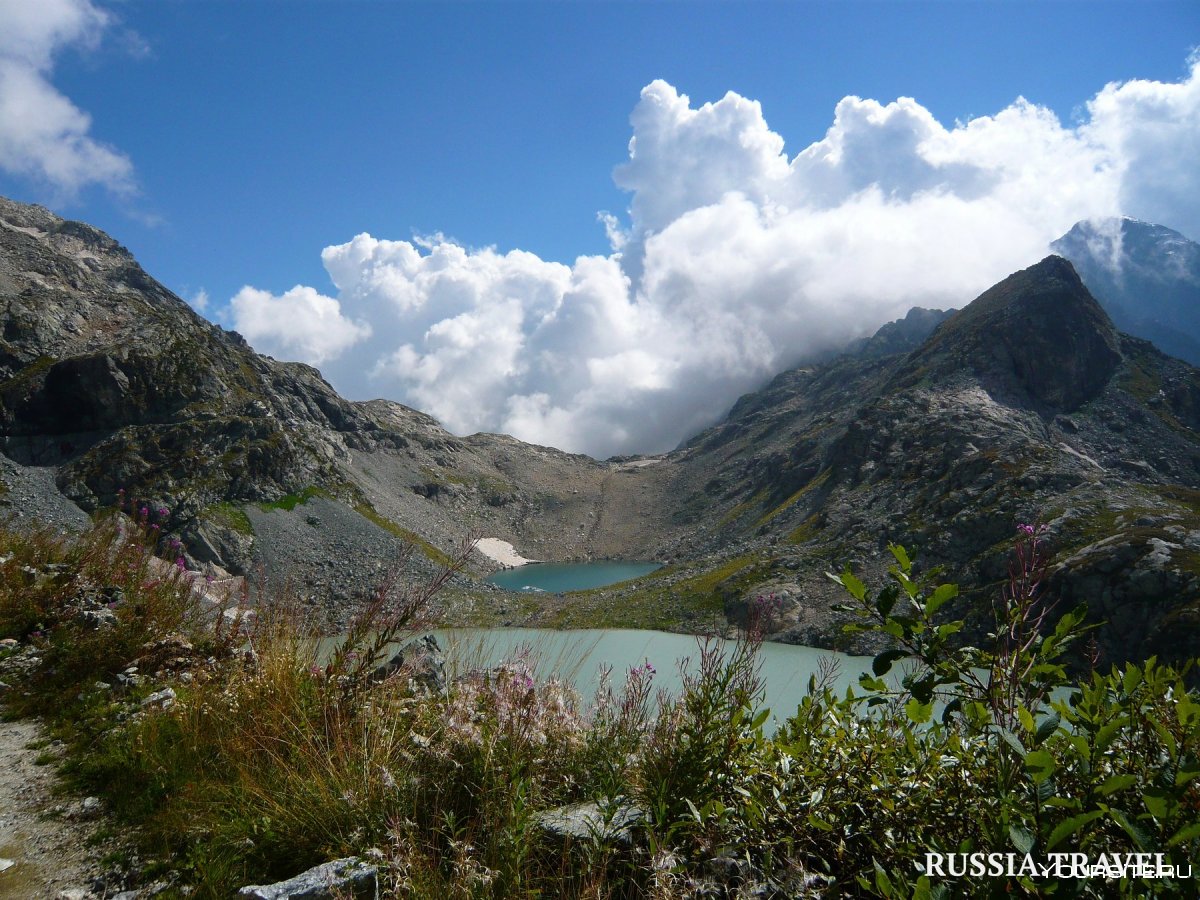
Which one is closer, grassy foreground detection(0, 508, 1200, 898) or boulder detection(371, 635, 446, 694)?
grassy foreground detection(0, 508, 1200, 898)

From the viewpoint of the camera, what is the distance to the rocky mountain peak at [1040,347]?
95.6 meters

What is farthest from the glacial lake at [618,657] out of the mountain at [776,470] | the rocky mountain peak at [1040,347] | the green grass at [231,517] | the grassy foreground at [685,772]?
the rocky mountain peak at [1040,347]

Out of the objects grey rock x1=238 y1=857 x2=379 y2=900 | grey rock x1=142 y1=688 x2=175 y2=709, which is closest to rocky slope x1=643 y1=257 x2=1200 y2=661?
grey rock x1=238 y1=857 x2=379 y2=900

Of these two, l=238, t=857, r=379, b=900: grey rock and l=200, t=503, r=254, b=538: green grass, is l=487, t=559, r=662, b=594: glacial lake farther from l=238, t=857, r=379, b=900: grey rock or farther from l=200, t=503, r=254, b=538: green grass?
l=238, t=857, r=379, b=900: grey rock

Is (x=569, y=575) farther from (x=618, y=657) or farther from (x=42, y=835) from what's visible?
(x=42, y=835)

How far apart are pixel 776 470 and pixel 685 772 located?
13310cm

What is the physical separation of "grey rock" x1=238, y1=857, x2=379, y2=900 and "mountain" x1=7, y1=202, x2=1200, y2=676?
2063 centimetres

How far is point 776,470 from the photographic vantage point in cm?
13175

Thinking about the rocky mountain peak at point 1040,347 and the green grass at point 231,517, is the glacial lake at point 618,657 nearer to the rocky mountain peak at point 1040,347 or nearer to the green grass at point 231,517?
the green grass at point 231,517

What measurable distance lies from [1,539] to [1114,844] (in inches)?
600

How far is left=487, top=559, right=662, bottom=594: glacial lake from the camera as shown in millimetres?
111631

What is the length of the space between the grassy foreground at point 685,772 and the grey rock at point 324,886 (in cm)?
8

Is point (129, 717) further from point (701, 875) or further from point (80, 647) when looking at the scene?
point (701, 875)

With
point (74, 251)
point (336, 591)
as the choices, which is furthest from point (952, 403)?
point (74, 251)
